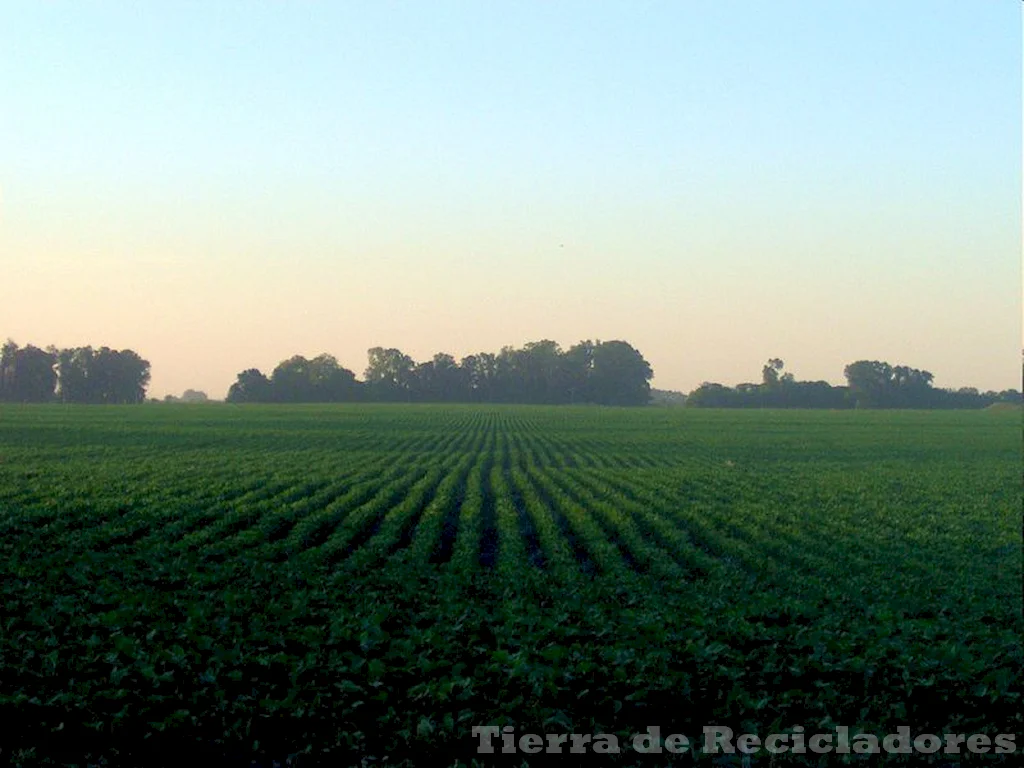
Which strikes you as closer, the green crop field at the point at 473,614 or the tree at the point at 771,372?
the green crop field at the point at 473,614

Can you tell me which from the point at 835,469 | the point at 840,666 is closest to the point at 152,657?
the point at 840,666

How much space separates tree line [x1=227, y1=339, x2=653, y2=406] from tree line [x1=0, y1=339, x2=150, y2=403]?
15717 mm

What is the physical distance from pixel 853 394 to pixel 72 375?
118 m

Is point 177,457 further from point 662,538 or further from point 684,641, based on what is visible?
point 684,641

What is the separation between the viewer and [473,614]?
12.9 meters

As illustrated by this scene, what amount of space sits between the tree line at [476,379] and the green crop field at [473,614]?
436 ft

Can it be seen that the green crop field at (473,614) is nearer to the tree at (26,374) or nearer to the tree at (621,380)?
the tree at (26,374)

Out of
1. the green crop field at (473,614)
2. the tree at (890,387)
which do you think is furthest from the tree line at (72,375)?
the green crop field at (473,614)

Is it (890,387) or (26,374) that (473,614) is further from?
(890,387)

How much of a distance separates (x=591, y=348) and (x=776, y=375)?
31554 mm

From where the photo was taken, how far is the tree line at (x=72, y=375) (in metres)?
145

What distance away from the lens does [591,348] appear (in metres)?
179

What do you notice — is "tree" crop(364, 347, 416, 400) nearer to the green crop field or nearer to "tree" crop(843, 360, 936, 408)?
"tree" crop(843, 360, 936, 408)

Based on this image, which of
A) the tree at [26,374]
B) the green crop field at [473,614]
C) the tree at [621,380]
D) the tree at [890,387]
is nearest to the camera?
the green crop field at [473,614]
